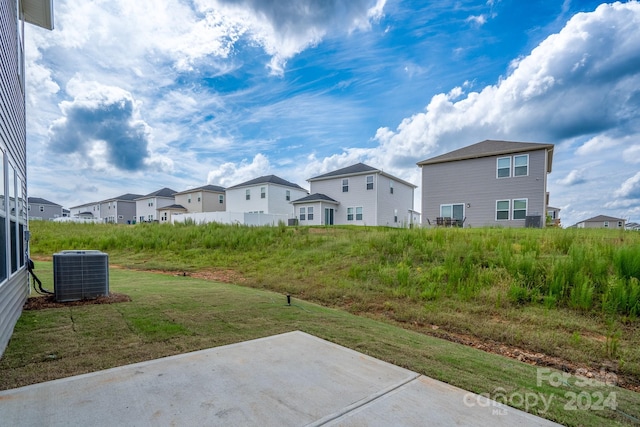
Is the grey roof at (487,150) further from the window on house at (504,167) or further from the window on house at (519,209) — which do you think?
the window on house at (519,209)

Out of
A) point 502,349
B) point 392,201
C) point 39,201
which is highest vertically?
point 39,201

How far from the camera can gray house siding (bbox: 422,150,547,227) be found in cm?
1536

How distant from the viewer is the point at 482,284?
19.7 feet

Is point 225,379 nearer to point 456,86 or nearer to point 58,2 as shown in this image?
point 58,2

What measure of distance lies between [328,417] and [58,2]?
10.9 metres

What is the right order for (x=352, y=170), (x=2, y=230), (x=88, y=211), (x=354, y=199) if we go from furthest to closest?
1. (x=88, y=211)
2. (x=352, y=170)
3. (x=354, y=199)
4. (x=2, y=230)

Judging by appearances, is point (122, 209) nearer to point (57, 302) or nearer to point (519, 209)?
point (57, 302)

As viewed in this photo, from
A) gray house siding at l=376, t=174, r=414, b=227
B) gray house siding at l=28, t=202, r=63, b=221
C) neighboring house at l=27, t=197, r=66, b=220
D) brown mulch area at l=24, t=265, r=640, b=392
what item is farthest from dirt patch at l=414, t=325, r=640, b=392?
neighboring house at l=27, t=197, r=66, b=220

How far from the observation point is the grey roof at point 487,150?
1565 cm

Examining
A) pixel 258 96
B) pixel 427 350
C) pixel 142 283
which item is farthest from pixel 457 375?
pixel 258 96

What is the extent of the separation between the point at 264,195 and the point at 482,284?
23.1 metres

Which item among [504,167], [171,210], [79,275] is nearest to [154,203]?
[171,210]

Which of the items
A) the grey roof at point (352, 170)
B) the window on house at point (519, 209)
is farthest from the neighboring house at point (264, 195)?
the window on house at point (519, 209)

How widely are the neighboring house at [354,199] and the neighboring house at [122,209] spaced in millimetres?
32005
